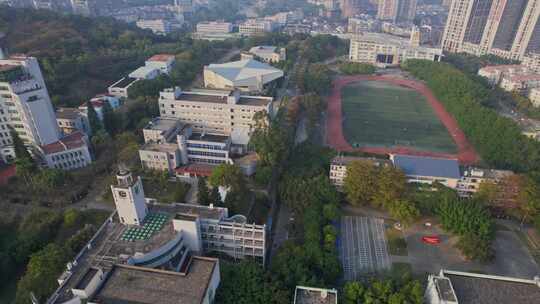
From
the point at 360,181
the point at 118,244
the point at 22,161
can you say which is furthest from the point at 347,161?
the point at 22,161

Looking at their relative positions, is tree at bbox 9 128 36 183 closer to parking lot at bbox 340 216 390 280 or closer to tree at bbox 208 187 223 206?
tree at bbox 208 187 223 206

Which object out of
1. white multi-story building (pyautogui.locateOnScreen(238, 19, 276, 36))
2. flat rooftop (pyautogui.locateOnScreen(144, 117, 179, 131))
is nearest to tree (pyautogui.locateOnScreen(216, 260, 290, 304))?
flat rooftop (pyautogui.locateOnScreen(144, 117, 179, 131))

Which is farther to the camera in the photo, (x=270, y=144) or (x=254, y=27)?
(x=254, y=27)

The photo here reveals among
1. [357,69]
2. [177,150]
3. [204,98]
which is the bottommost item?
[177,150]

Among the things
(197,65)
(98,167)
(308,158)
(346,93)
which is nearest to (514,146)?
(308,158)

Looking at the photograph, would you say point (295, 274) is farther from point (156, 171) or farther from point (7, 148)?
point (7, 148)

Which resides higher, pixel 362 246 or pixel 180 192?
pixel 180 192

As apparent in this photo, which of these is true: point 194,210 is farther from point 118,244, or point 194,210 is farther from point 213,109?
point 213,109
